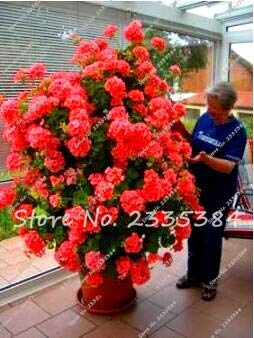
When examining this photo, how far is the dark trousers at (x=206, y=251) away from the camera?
8.75 feet

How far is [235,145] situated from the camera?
2.44 meters

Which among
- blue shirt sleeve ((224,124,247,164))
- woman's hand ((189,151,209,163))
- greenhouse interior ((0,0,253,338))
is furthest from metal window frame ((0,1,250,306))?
blue shirt sleeve ((224,124,247,164))

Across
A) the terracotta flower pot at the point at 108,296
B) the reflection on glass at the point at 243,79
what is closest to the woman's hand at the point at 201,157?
the terracotta flower pot at the point at 108,296

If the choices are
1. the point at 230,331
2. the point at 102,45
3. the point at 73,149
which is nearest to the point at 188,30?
the point at 102,45

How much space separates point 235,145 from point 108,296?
1.23m

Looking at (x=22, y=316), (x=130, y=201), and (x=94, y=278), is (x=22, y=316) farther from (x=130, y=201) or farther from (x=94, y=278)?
(x=130, y=201)

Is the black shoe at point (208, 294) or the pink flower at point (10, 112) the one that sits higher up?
the pink flower at point (10, 112)

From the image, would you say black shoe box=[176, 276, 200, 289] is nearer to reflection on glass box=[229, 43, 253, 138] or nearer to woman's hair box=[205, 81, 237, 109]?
woman's hair box=[205, 81, 237, 109]

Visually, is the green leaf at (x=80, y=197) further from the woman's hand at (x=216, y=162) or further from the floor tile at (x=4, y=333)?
the floor tile at (x=4, y=333)

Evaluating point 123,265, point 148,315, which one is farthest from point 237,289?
point 123,265

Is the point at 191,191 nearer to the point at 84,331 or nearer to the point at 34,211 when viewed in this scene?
the point at 34,211

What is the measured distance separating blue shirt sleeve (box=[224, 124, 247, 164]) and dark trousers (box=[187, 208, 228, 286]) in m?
0.39

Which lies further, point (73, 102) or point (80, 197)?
point (80, 197)

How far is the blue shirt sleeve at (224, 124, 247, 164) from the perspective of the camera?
2.43 metres
